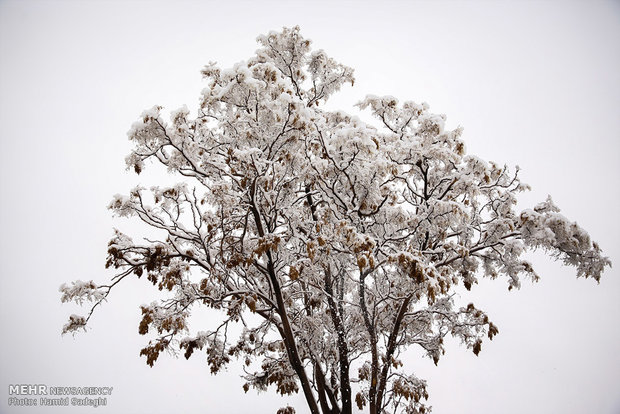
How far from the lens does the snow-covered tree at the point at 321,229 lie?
506cm

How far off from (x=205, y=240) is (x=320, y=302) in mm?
2938

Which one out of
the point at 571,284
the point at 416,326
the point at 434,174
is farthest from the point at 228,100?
the point at 571,284

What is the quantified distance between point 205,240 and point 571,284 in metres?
25.5

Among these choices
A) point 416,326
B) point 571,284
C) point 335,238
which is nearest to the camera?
point 335,238

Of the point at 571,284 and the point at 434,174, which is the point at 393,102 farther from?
the point at 571,284

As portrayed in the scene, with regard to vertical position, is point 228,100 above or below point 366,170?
above

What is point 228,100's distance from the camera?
5539 mm

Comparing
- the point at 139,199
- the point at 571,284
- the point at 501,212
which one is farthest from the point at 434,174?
the point at 571,284

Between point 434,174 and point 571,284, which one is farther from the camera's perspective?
point 571,284

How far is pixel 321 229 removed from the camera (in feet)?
18.1

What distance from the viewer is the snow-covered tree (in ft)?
16.6

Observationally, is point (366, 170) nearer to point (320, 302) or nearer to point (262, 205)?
point (262, 205)

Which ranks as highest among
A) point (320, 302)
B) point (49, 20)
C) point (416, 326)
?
point (49, 20)

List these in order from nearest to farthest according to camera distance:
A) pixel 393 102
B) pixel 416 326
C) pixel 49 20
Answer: pixel 393 102 → pixel 416 326 → pixel 49 20
